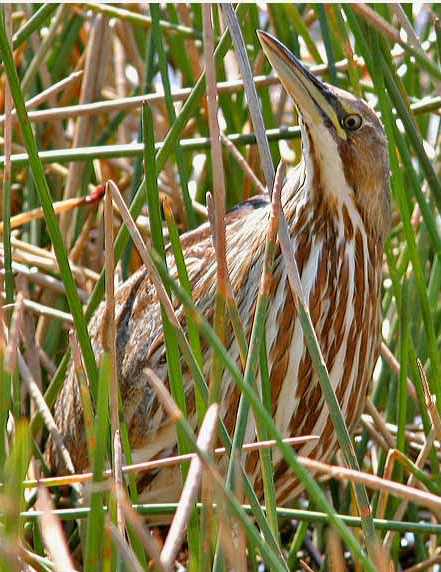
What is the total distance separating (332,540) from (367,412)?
1119 millimetres

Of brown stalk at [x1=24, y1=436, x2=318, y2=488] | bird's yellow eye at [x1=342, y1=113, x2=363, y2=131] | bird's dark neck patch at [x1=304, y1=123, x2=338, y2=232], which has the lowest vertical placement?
brown stalk at [x1=24, y1=436, x2=318, y2=488]

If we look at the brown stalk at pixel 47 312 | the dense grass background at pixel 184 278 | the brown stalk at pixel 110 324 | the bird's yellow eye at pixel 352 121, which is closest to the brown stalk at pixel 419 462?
the dense grass background at pixel 184 278

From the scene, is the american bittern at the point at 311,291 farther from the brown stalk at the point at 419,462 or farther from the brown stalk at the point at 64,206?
the brown stalk at the point at 64,206

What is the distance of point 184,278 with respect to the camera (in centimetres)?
139

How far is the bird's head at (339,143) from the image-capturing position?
175 centimetres

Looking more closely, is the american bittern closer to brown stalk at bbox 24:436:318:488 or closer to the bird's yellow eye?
the bird's yellow eye

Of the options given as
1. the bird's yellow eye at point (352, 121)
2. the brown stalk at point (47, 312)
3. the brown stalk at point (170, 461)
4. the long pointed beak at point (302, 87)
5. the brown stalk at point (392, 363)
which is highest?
the long pointed beak at point (302, 87)

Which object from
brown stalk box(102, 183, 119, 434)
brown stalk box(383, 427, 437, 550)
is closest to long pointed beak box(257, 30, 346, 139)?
brown stalk box(102, 183, 119, 434)

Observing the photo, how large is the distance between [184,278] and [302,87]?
485mm

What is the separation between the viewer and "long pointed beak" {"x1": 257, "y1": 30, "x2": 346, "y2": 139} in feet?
5.49

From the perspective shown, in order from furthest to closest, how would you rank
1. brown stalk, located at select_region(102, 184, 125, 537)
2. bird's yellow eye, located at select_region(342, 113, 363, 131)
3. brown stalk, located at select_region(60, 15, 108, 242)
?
brown stalk, located at select_region(60, 15, 108, 242)
bird's yellow eye, located at select_region(342, 113, 363, 131)
brown stalk, located at select_region(102, 184, 125, 537)

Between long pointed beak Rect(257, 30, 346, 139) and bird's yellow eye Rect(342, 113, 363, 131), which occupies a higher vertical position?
long pointed beak Rect(257, 30, 346, 139)

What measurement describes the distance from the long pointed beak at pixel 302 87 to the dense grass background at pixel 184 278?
8cm

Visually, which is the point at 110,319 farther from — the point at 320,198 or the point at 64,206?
the point at 64,206
